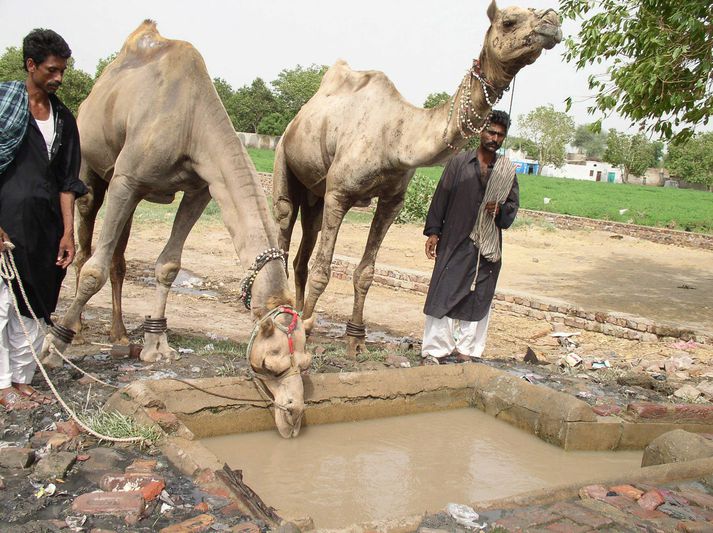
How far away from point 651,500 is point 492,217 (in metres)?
3.36

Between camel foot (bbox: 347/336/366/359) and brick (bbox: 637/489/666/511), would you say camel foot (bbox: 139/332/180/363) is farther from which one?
brick (bbox: 637/489/666/511)

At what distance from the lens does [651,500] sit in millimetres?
3693

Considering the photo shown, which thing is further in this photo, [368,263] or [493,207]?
[368,263]

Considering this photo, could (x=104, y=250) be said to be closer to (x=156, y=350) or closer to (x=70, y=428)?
(x=156, y=350)

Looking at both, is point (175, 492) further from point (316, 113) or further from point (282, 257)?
point (316, 113)

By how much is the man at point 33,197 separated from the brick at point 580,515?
3.10 metres

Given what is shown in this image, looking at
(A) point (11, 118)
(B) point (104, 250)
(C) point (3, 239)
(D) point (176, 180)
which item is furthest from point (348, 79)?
(C) point (3, 239)

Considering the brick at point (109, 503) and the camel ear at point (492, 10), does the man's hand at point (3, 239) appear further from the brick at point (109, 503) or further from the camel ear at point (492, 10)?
the camel ear at point (492, 10)

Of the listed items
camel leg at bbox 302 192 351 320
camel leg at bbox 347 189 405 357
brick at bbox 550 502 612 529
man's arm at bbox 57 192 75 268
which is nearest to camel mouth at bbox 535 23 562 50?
camel leg at bbox 347 189 405 357

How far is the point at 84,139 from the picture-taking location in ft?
21.5

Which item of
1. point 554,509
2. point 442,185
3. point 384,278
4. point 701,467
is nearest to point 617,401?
point 701,467

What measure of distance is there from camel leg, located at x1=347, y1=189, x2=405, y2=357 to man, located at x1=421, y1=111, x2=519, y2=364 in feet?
1.18

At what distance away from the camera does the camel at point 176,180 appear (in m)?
4.60

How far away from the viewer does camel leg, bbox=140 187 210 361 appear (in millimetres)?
6023
